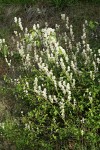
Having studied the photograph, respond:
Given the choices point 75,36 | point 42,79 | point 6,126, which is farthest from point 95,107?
point 75,36

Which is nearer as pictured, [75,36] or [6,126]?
[6,126]

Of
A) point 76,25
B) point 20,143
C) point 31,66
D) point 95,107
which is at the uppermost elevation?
point 76,25

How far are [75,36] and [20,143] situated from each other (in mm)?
3069

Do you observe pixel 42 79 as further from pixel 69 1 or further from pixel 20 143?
pixel 69 1

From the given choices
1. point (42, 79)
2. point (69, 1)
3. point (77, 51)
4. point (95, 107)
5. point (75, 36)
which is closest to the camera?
point (95, 107)

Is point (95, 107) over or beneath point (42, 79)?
beneath

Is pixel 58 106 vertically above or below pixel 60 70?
below

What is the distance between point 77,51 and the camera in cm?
750

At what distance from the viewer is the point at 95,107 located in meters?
6.47

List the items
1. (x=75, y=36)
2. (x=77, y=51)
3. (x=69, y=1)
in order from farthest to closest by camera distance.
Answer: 1. (x=69, y=1)
2. (x=75, y=36)
3. (x=77, y=51)

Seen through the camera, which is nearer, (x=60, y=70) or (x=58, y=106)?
(x=58, y=106)

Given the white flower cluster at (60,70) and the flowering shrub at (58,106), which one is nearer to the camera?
the flowering shrub at (58,106)

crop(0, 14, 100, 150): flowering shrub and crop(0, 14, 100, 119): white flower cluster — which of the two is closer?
crop(0, 14, 100, 150): flowering shrub

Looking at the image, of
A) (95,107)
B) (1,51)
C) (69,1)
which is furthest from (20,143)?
(69,1)
